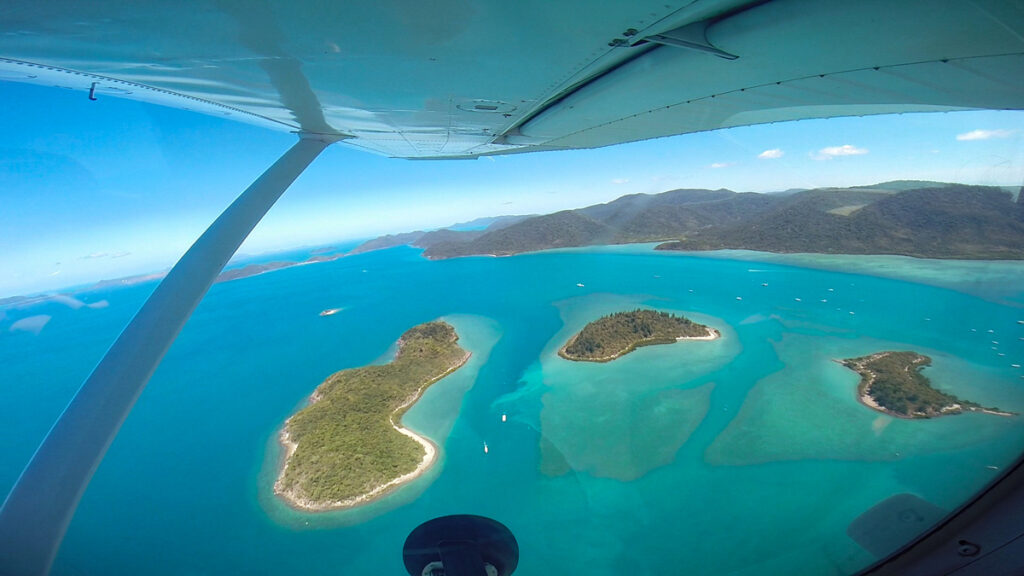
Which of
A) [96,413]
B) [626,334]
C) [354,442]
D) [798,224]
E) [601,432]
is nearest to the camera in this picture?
[96,413]

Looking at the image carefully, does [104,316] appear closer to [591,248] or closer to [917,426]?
[591,248]

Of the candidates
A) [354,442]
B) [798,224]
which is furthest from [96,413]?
[798,224]

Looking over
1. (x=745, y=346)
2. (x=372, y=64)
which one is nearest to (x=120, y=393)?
(x=372, y=64)

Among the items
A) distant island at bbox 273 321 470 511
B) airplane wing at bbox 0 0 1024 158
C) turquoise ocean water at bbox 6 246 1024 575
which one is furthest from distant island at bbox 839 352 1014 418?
distant island at bbox 273 321 470 511

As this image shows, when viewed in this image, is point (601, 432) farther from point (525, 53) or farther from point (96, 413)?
point (525, 53)

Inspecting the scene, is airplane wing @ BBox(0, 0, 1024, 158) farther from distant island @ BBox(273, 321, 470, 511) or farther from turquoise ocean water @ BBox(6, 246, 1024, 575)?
distant island @ BBox(273, 321, 470, 511)
